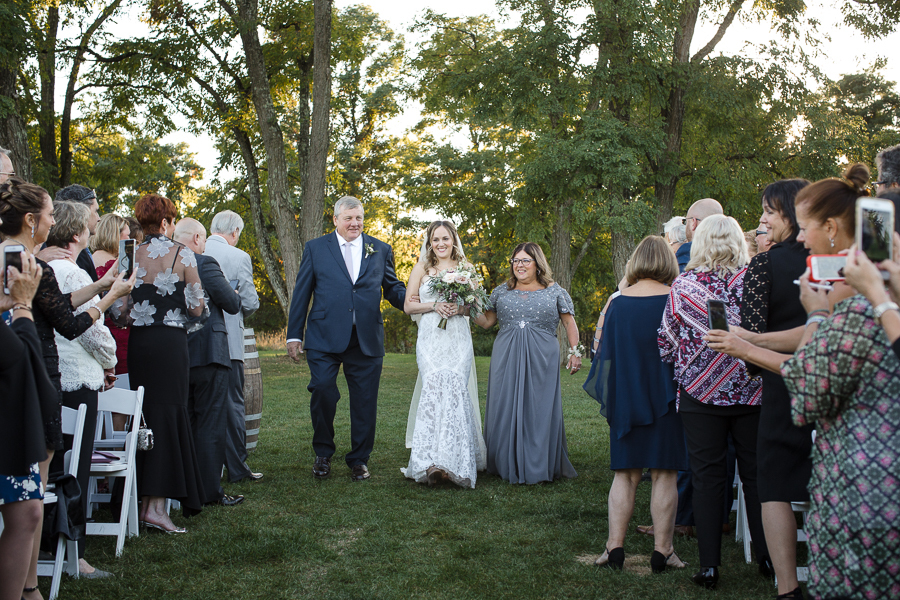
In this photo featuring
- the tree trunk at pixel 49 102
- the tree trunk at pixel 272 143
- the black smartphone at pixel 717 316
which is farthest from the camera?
the tree trunk at pixel 272 143

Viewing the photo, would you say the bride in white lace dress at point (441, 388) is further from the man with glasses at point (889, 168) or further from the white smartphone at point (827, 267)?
the white smartphone at point (827, 267)

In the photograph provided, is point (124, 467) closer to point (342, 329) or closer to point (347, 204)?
point (342, 329)

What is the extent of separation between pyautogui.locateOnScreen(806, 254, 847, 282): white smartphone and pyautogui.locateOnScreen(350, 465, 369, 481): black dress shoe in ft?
16.5

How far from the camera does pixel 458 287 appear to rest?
22.3 feet

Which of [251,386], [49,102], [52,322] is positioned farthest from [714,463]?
[49,102]

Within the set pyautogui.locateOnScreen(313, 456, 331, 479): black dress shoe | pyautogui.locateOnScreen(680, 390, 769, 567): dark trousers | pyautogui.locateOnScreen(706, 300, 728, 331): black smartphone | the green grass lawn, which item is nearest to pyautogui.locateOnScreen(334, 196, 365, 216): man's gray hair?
pyautogui.locateOnScreen(313, 456, 331, 479): black dress shoe

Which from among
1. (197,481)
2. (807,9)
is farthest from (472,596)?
(807,9)

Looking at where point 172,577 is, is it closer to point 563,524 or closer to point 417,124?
point 563,524

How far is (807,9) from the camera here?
16.6 meters

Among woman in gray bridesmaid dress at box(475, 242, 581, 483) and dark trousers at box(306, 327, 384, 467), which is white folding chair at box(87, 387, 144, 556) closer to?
dark trousers at box(306, 327, 384, 467)

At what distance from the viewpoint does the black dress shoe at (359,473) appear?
22.2ft

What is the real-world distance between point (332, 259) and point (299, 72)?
13.9 meters

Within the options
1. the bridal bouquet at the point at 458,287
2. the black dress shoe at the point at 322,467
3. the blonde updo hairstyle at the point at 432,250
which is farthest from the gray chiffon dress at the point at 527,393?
the black dress shoe at the point at 322,467

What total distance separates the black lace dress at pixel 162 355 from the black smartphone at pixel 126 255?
0.65 m
